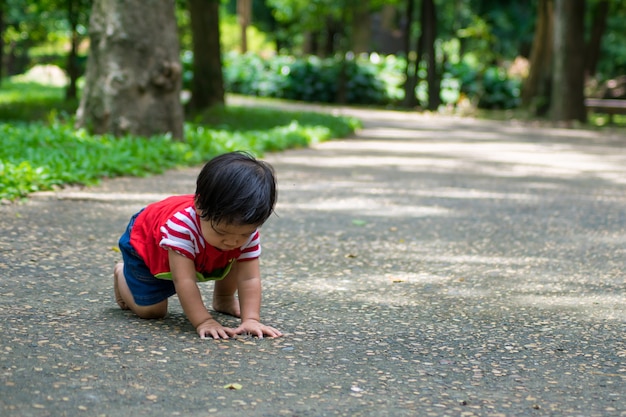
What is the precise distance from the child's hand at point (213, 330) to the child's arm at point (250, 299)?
0.04 meters

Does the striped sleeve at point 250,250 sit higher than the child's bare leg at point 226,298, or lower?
higher

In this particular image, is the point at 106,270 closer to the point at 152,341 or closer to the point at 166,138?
the point at 152,341

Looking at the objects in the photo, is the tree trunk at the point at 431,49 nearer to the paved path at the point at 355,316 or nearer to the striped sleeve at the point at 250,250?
the paved path at the point at 355,316

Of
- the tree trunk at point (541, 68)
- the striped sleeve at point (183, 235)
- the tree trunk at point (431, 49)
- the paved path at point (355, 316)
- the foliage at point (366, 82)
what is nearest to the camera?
the paved path at point (355, 316)

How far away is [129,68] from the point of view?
32.8 feet

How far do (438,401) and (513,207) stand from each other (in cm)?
477

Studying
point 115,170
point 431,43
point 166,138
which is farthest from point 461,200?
point 431,43

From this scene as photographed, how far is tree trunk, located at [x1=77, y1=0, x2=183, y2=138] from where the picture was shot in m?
9.99

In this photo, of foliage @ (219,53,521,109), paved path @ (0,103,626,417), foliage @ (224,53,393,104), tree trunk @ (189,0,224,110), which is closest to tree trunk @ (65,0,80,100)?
tree trunk @ (189,0,224,110)

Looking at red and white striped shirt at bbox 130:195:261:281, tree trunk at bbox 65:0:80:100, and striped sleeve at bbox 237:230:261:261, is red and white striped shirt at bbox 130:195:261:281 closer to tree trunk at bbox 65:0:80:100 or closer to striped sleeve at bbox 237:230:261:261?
striped sleeve at bbox 237:230:261:261

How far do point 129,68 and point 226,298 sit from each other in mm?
6728

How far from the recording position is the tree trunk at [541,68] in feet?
74.4

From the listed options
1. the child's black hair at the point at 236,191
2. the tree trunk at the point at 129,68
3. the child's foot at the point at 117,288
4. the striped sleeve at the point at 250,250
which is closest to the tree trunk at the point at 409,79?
the tree trunk at the point at 129,68

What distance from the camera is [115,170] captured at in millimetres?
8055
